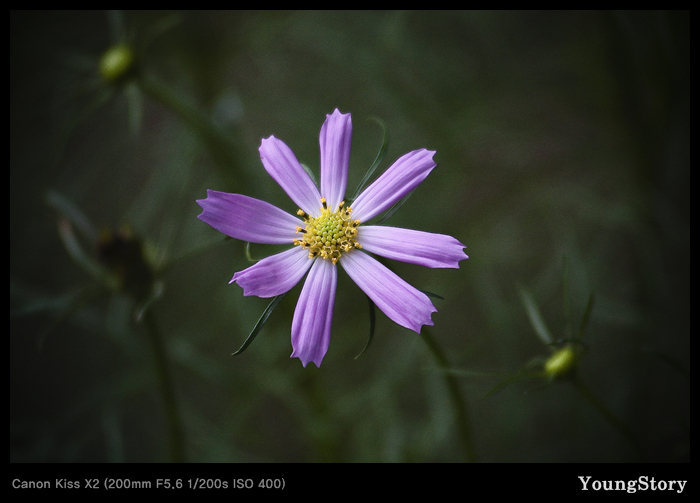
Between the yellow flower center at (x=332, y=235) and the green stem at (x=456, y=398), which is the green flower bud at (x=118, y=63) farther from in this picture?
the green stem at (x=456, y=398)

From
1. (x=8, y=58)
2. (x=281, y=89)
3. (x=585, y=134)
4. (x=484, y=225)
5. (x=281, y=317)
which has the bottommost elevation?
(x=281, y=317)

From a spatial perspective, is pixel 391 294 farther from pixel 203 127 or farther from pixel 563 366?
pixel 203 127

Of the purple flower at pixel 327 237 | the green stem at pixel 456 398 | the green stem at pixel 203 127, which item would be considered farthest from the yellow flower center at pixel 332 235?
the green stem at pixel 203 127

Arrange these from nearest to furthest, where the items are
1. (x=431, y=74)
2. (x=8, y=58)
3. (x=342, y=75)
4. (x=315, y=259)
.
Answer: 1. (x=315, y=259)
2. (x=8, y=58)
3. (x=431, y=74)
4. (x=342, y=75)

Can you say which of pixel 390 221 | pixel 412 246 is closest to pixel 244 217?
pixel 412 246

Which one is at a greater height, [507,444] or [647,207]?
[647,207]

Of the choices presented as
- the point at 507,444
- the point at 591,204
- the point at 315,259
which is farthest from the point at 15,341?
the point at 591,204

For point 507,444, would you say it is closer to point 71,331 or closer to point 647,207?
point 647,207
